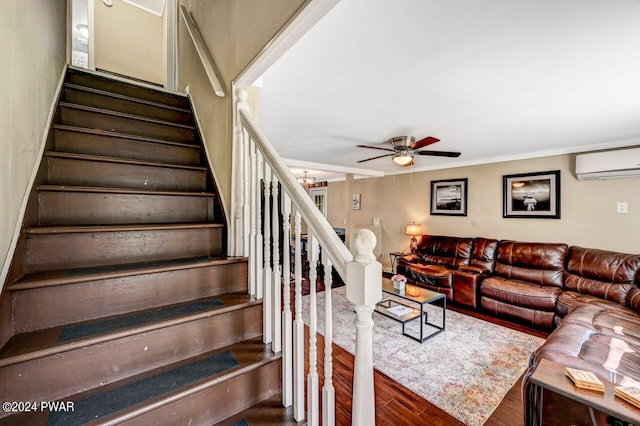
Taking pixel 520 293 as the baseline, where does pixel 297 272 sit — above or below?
above

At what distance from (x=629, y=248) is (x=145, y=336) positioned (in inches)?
201

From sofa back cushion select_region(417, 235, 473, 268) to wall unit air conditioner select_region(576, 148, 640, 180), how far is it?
1.74 meters

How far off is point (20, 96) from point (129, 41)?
3843mm

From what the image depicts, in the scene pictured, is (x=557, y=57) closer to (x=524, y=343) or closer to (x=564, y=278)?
(x=524, y=343)

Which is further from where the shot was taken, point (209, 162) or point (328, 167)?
point (328, 167)

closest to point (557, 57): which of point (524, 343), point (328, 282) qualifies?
point (328, 282)

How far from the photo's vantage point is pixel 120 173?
66.5 inches

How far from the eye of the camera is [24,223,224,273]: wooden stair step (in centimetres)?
123

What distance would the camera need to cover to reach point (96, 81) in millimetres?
2277

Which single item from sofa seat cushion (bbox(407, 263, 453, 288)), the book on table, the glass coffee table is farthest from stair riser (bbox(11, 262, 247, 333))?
sofa seat cushion (bbox(407, 263, 453, 288))

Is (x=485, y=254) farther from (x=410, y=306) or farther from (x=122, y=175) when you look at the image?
(x=122, y=175)

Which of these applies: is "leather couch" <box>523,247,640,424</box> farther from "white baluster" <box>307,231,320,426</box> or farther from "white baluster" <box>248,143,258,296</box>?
"white baluster" <box>248,143,258,296</box>

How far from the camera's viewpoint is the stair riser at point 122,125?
1816mm

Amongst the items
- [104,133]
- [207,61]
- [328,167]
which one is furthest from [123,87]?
[328,167]
